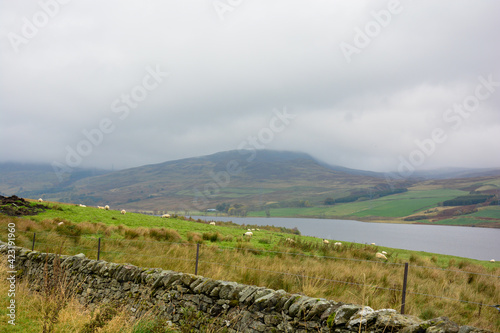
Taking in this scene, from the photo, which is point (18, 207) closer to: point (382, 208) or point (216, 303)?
point (216, 303)

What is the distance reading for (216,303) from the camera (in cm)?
646

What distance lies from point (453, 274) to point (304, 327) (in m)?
9.22

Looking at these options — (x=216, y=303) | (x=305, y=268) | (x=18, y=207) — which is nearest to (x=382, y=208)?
(x=18, y=207)

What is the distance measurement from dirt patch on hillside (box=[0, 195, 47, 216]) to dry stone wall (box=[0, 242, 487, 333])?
37.8ft

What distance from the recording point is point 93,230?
Result: 15703 millimetres

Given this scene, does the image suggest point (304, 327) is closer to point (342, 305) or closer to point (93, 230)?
point (342, 305)

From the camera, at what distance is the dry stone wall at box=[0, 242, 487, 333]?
174 inches

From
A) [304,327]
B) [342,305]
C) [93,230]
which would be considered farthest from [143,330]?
[93,230]

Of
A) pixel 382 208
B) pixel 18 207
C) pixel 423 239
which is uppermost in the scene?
pixel 18 207

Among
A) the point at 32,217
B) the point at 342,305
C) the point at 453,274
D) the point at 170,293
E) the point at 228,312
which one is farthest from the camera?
the point at 32,217

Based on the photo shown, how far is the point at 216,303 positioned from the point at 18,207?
19.8m

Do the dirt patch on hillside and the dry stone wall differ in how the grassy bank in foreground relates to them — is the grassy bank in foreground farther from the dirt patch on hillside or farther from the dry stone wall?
the dirt patch on hillside

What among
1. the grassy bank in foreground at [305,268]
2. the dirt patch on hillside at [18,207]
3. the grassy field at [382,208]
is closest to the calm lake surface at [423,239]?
the grassy bank in foreground at [305,268]

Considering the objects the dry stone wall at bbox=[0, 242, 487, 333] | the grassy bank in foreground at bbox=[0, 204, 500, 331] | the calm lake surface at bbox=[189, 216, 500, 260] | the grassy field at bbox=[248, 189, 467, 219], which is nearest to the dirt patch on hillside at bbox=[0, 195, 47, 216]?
the grassy bank in foreground at bbox=[0, 204, 500, 331]
